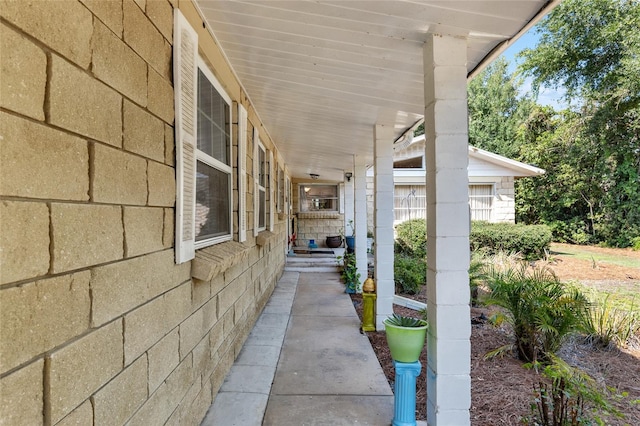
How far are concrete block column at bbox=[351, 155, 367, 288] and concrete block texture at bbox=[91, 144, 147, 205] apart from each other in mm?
5472

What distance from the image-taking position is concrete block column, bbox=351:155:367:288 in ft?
22.4

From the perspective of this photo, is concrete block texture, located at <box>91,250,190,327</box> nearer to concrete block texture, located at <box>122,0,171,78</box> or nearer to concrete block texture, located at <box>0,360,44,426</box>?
concrete block texture, located at <box>0,360,44,426</box>

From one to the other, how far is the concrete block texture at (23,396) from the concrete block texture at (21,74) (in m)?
0.71

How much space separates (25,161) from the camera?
3.21 feet

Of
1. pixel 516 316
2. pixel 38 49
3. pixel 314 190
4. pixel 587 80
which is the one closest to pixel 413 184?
pixel 314 190

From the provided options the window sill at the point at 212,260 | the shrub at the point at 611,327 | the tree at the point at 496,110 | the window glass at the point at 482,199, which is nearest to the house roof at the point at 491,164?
the window glass at the point at 482,199

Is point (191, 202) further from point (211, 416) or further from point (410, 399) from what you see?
point (410, 399)

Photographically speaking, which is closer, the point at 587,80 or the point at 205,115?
the point at 205,115

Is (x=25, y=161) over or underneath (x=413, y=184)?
underneath

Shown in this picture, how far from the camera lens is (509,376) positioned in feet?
10.9

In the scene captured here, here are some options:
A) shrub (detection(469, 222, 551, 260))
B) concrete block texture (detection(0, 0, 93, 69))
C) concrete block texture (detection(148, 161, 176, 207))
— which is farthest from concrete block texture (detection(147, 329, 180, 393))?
shrub (detection(469, 222, 551, 260))

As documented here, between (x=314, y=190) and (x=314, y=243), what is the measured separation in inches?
79.4

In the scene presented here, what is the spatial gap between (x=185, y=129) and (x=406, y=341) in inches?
81.4

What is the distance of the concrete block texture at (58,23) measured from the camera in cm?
97
